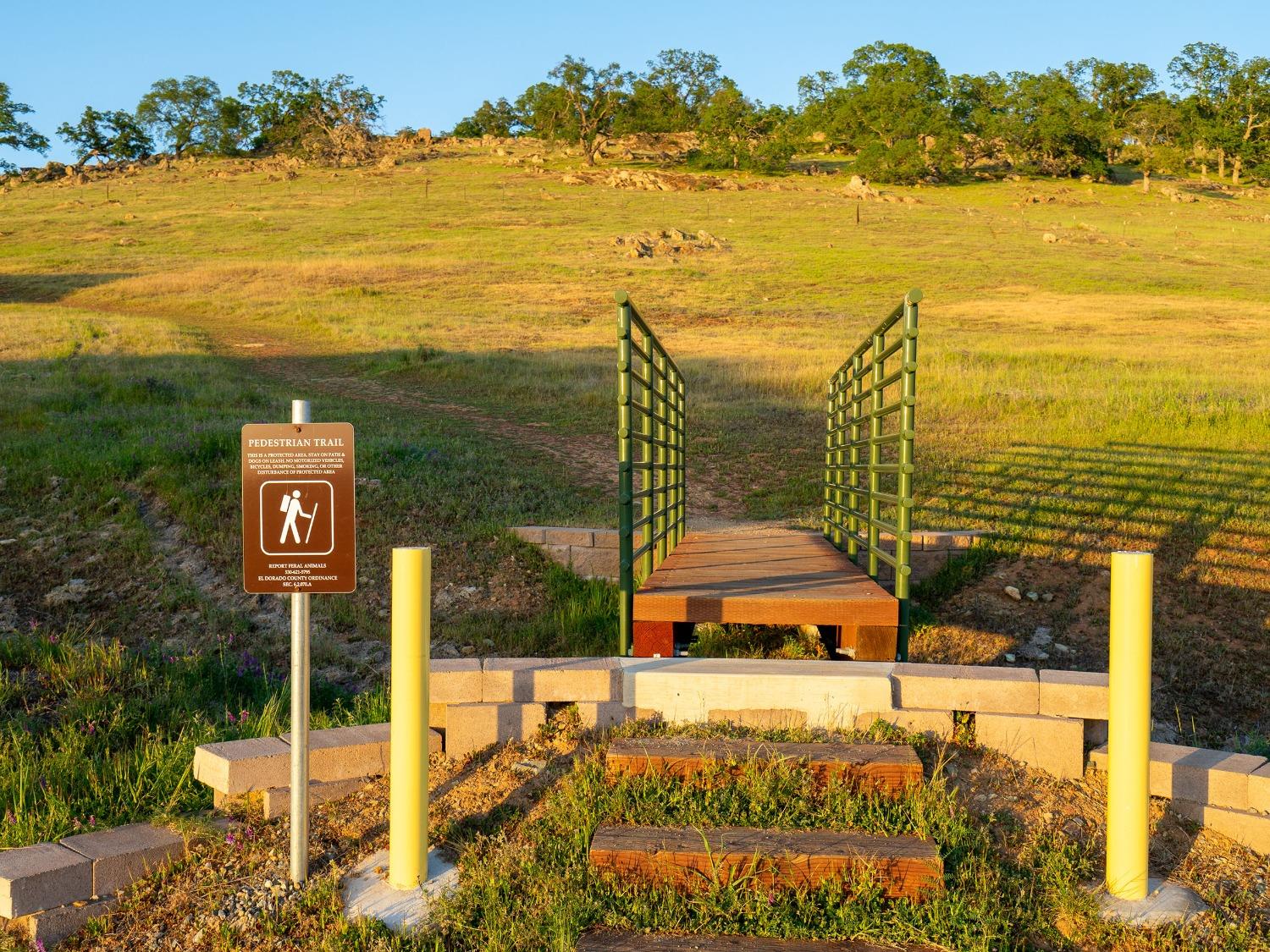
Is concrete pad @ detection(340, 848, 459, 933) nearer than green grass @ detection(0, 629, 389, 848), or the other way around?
concrete pad @ detection(340, 848, 459, 933)

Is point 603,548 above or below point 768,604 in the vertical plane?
below

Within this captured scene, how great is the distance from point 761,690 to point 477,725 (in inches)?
45.5

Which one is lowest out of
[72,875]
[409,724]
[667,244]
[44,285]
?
[72,875]

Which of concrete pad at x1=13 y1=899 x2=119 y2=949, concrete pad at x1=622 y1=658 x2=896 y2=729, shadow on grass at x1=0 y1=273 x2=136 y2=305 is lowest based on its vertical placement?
concrete pad at x1=13 y1=899 x2=119 y2=949

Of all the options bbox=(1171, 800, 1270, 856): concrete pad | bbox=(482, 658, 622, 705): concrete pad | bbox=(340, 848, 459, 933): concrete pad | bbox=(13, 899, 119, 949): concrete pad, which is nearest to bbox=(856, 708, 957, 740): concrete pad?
bbox=(1171, 800, 1270, 856): concrete pad

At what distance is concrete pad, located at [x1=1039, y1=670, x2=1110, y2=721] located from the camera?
13.9 feet

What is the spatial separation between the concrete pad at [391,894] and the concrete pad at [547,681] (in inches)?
30.9

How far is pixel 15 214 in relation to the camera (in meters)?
55.7

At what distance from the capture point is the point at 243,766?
4.00 meters

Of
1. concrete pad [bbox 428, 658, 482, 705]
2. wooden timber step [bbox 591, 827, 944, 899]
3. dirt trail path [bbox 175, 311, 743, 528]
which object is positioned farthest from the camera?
dirt trail path [bbox 175, 311, 743, 528]

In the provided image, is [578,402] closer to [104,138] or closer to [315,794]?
[315,794]

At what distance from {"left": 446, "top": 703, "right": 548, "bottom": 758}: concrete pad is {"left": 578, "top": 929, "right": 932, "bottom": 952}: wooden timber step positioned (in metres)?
1.33

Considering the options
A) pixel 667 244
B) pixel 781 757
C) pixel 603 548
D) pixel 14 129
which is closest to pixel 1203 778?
pixel 781 757

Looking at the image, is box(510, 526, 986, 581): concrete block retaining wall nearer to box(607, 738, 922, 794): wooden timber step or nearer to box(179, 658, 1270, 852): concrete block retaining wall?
box(179, 658, 1270, 852): concrete block retaining wall
